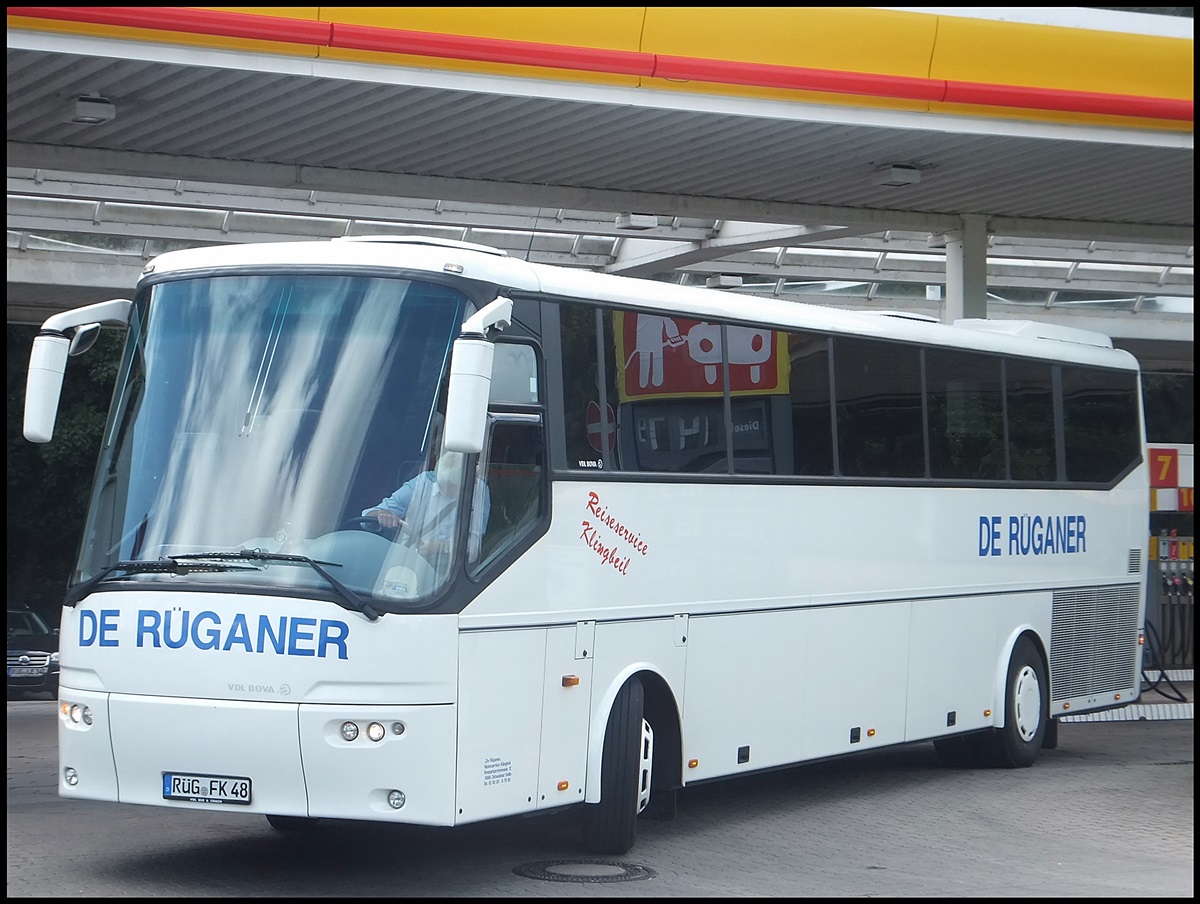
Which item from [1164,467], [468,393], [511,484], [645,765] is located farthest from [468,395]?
[1164,467]

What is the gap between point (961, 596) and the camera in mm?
13922

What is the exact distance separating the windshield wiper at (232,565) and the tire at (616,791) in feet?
6.72

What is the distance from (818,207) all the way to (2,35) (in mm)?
9690

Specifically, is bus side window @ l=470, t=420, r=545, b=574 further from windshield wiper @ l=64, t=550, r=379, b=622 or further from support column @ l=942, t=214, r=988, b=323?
support column @ l=942, t=214, r=988, b=323

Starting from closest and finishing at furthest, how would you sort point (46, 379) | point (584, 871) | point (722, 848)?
1. point (46, 379)
2. point (584, 871)
3. point (722, 848)

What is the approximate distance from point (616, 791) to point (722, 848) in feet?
3.01

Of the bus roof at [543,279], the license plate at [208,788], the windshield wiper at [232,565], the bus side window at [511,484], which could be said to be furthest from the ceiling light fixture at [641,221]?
the license plate at [208,788]

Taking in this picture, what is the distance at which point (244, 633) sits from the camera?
838 cm

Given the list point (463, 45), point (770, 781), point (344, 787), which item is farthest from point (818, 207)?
point (344, 787)

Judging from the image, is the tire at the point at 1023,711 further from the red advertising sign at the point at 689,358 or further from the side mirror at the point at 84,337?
the side mirror at the point at 84,337

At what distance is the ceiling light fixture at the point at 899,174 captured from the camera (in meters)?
17.2

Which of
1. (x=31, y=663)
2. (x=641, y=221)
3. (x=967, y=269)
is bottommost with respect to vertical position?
(x=31, y=663)

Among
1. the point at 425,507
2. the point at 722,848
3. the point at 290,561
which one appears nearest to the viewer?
the point at 290,561

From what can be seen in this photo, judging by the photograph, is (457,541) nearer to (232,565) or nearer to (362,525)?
(362,525)
